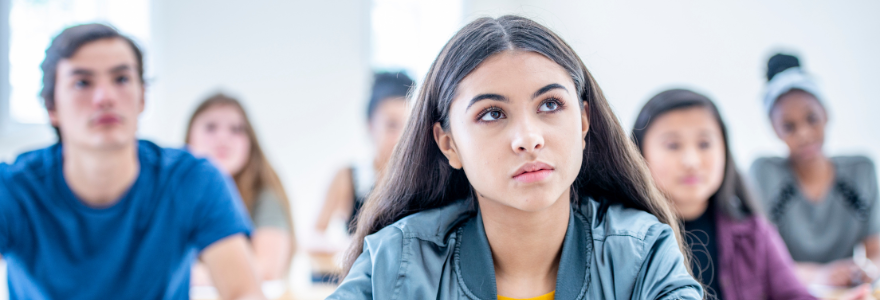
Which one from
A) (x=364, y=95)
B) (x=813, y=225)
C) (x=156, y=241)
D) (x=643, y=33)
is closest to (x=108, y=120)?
(x=156, y=241)

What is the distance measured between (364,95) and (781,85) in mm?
3386

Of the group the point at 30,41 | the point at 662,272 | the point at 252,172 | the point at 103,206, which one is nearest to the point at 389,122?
the point at 252,172

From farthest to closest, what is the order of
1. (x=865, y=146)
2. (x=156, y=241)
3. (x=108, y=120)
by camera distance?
(x=865, y=146)
(x=156, y=241)
(x=108, y=120)

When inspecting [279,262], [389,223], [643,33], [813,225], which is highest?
[643,33]

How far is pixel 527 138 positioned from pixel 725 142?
127cm

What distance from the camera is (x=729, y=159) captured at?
7.03ft

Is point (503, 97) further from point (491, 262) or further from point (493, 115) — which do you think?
point (491, 262)

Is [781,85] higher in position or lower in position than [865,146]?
higher

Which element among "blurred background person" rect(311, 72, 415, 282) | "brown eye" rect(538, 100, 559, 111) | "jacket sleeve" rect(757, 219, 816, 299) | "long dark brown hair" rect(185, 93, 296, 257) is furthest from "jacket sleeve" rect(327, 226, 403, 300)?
"long dark brown hair" rect(185, 93, 296, 257)

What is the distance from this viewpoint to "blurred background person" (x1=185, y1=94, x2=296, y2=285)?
3145 millimetres

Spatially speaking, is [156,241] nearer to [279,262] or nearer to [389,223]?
[389,223]

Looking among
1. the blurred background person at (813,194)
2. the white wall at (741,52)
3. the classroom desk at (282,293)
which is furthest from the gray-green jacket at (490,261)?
the white wall at (741,52)

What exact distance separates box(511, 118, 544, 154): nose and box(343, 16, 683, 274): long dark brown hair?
0.54 feet

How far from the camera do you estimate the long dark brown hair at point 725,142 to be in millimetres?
2072
